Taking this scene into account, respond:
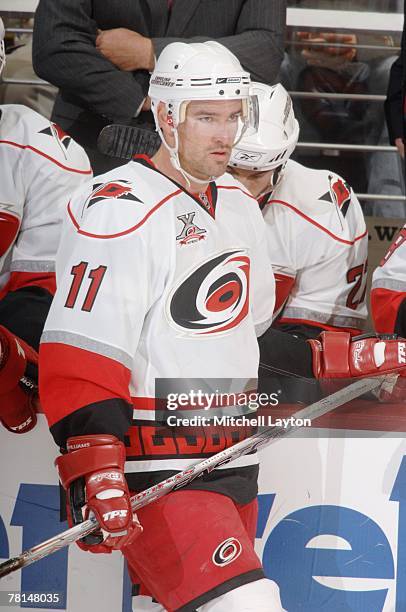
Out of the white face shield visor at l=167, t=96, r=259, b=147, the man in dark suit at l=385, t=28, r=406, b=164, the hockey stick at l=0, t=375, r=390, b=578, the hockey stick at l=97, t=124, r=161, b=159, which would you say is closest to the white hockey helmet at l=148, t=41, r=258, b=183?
the white face shield visor at l=167, t=96, r=259, b=147

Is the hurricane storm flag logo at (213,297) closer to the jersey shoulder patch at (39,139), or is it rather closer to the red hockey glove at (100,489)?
the red hockey glove at (100,489)

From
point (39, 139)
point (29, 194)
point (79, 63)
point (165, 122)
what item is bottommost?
point (29, 194)

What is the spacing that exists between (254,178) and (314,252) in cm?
23

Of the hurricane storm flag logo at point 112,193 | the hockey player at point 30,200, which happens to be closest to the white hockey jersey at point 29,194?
the hockey player at point 30,200

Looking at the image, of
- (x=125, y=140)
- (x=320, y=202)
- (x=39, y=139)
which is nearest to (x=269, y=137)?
(x=320, y=202)

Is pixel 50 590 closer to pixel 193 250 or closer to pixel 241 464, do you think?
pixel 241 464

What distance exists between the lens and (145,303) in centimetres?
167

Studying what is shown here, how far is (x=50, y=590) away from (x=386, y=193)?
170 centimetres

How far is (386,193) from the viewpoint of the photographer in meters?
3.17

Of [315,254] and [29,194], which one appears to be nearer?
[29,194]

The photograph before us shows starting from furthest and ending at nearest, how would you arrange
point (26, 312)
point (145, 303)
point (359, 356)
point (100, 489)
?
point (26, 312)
point (359, 356)
point (145, 303)
point (100, 489)

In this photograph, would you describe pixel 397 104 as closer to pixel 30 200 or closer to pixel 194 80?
pixel 30 200

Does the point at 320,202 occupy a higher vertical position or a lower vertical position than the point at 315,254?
higher

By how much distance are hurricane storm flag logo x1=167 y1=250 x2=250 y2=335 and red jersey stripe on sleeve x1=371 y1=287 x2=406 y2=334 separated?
645 mm
